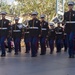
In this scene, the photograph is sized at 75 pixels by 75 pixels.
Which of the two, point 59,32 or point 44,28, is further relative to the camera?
point 59,32

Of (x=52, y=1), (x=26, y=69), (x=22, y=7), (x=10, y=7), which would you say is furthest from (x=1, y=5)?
(x=26, y=69)

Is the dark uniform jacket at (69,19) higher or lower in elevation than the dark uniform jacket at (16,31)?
higher

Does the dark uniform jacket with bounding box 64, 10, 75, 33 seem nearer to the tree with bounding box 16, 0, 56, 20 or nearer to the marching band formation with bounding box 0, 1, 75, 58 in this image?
the marching band formation with bounding box 0, 1, 75, 58

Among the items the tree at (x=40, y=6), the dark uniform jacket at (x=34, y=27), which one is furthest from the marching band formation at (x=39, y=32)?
the tree at (x=40, y=6)

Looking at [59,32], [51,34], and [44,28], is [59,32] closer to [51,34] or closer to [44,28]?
[51,34]

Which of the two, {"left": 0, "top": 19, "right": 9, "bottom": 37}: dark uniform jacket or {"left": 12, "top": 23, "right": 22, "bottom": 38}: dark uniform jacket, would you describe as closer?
{"left": 0, "top": 19, "right": 9, "bottom": 37}: dark uniform jacket

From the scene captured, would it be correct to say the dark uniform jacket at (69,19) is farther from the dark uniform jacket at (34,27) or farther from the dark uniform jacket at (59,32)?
the dark uniform jacket at (59,32)

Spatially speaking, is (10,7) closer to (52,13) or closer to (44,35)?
(52,13)

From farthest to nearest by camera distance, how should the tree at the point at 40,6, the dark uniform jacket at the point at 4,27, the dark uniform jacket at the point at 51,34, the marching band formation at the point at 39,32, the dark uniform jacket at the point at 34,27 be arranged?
the tree at the point at 40,6 → the dark uniform jacket at the point at 51,34 → the dark uniform jacket at the point at 4,27 → the dark uniform jacket at the point at 34,27 → the marching band formation at the point at 39,32

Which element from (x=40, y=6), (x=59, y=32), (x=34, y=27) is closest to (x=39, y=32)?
(x=34, y=27)

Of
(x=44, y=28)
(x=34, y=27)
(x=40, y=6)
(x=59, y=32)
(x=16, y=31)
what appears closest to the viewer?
(x=34, y=27)

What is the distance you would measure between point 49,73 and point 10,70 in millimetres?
1380

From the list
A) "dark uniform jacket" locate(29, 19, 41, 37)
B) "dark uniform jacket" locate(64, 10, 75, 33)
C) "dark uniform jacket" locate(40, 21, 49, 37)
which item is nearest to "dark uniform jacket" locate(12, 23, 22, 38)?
"dark uniform jacket" locate(40, 21, 49, 37)

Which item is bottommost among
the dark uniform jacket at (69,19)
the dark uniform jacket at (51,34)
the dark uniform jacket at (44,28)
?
the dark uniform jacket at (51,34)
